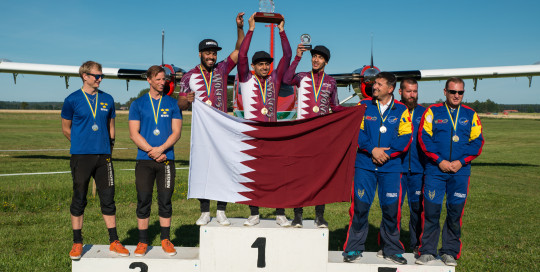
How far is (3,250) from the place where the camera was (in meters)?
5.19

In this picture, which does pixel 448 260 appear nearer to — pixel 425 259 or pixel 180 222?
pixel 425 259

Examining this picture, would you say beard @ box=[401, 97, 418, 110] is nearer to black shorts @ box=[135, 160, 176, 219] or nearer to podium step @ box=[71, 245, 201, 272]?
black shorts @ box=[135, 160, 176, 219]

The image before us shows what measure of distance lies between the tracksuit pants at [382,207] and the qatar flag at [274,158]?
0.18 meters

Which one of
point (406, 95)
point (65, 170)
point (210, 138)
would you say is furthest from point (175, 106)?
point (65, 170)

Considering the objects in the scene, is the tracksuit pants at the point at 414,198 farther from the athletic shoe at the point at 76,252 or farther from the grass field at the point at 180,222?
the athletic shoe at the point at 76,252

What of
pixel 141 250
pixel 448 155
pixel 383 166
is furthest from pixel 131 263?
pixel 448 155

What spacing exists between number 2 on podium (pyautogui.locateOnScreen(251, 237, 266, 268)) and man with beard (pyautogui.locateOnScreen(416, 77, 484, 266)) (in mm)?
1840

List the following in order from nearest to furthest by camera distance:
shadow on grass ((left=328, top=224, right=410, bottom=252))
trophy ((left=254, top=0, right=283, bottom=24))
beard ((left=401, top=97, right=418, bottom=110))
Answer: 1. trophy ((left=254, top=0, right=283, bottom=24))
2. beard ((left=401, top=97, right=418, bottom=110))
3. shadow on grass ((left=328, top=224, right=410, bottom=252))

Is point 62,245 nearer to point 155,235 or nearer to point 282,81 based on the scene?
point 155,235

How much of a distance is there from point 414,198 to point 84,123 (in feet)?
14.1

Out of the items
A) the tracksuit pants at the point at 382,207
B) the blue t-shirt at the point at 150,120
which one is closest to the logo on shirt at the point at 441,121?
the tracksuit pants at the point at 382,207

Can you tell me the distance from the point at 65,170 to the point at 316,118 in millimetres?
11361

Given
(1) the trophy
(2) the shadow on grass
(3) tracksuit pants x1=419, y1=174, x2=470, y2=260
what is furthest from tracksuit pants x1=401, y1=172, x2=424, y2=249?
(1) the trophy

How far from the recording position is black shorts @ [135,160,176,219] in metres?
4.38
